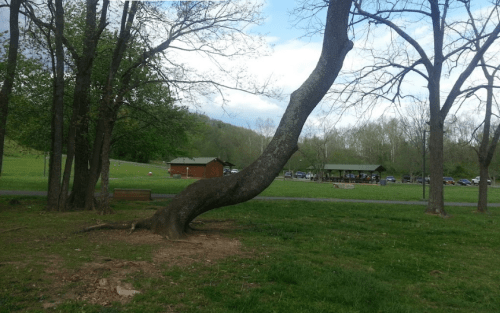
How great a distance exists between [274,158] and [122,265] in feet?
11.0

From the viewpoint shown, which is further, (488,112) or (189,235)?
(488,112)

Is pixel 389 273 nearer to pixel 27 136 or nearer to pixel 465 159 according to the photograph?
pixel 27 136

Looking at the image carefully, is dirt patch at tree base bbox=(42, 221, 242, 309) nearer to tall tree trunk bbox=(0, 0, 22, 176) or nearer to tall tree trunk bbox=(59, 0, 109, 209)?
tall tree trunk bbox=(59, 0, 109, 209)

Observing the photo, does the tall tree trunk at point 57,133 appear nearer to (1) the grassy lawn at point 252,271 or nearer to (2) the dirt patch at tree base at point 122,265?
(1) the grassy lawn at point 252,271

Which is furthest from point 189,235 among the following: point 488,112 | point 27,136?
point 488,112

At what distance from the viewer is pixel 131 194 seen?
16.7 metres

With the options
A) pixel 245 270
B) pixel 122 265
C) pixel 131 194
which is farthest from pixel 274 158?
pixel 131 194

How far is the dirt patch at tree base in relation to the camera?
13.7ft

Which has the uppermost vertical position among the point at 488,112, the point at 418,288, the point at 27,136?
the point at 488,112

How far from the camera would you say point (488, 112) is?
15.6 metres

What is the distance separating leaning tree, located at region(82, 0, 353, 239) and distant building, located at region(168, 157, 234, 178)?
4624 cm

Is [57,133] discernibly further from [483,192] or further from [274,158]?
[483,192]

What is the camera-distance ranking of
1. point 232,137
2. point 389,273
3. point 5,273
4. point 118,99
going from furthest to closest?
point 232,137
point 118,99
point 389,273
point 5,273

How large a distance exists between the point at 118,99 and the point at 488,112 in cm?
1466
